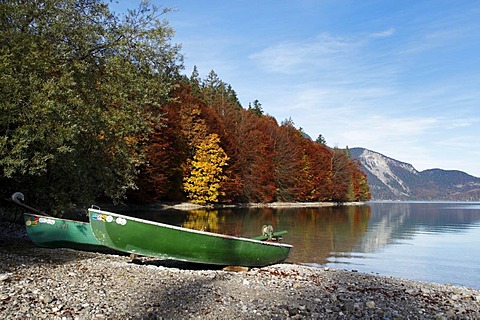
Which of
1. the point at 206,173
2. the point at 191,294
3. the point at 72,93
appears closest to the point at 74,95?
the point at 72,93

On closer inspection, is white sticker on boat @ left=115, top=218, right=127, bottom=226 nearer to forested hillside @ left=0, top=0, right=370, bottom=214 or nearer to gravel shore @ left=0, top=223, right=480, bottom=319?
gravel shore @ left=0, top=223, right=480, bottom=319

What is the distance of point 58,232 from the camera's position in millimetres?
12680

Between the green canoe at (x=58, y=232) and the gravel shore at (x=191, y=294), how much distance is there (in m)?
0.57

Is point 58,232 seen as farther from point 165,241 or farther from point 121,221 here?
point 165,241


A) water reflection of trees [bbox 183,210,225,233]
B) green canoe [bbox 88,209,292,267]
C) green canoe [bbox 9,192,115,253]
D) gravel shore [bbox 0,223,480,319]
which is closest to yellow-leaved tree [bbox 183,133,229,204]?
water reflection of trees [bbox 183,210,225,233]

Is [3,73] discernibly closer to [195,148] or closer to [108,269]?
[108,269]

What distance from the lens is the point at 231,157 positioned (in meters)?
60.2

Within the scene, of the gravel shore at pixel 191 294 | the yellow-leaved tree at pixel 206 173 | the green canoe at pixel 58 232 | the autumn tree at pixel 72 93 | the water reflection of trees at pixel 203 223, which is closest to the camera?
the gravel shore at pixel 191 294

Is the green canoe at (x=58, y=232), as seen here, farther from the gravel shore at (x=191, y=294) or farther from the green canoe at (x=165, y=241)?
the green canoe at (x=165, y=241)

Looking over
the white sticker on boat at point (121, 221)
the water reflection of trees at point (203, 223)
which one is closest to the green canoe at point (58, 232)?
the white sticker on boat at point (121, 221)

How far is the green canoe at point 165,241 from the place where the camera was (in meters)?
10.4

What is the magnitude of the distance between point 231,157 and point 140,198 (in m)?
21.7

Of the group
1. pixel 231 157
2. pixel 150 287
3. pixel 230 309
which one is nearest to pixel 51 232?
pixel 150 287

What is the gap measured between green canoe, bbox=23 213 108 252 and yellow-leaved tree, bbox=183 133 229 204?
36513 mm
